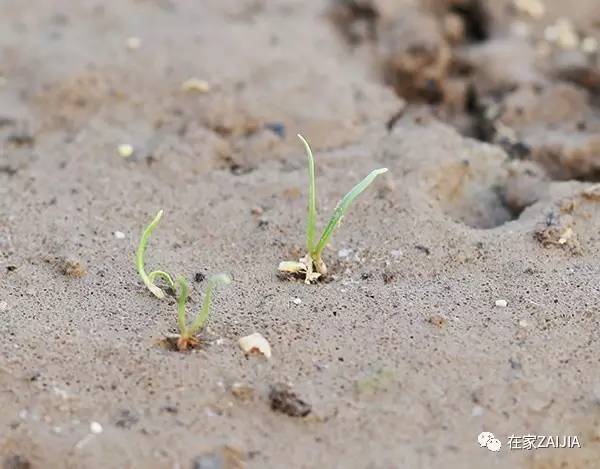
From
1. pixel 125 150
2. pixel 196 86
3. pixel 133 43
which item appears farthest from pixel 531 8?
pixel 125 150

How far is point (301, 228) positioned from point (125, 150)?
1.81ft

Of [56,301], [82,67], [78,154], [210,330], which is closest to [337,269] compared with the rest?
[210,330]

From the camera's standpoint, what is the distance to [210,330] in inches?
63.7

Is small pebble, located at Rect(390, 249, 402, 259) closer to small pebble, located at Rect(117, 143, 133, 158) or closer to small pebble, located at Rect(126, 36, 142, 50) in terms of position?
small pebble, located at Rect(117, 143, 133, 158)

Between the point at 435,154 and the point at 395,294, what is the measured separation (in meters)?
0.57

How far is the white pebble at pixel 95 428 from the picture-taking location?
1.40 meters

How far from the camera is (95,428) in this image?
1.40 meters

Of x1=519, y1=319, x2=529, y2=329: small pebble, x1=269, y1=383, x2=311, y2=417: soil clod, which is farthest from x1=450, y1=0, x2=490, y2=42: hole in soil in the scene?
x1=269, y1=383, x2=311, y2=417: soil clod

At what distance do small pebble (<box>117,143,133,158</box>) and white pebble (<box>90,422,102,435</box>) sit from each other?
937 millimetres

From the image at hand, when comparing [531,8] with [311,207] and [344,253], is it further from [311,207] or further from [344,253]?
[311,207]

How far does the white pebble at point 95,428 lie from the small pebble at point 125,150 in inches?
36.9

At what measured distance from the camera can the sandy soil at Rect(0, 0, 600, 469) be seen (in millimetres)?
1436

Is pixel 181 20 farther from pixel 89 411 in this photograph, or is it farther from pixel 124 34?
pixel 89 411

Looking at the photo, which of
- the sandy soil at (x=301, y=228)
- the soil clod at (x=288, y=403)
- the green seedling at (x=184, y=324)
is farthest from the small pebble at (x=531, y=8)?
the soil clod at (x=288, y=403)
